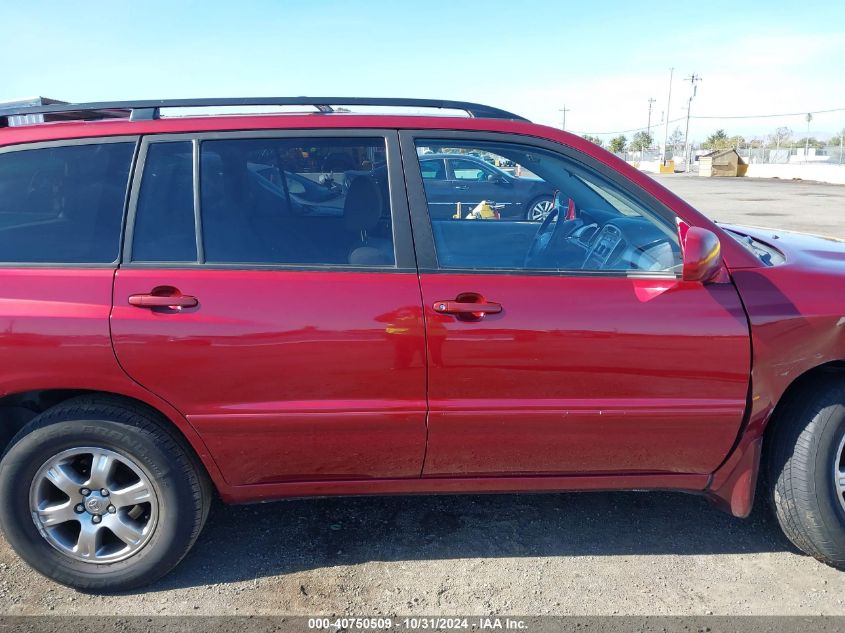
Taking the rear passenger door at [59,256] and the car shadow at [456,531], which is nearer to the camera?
the rear passenger door at [59,256]

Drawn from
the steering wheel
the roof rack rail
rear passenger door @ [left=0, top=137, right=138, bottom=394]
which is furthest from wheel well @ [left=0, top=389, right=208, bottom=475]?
the steering wheel

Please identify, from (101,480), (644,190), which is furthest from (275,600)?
(644,190)

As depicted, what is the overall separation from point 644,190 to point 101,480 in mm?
2383

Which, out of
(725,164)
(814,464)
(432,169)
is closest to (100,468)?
(432,169)

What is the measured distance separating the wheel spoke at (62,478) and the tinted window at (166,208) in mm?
862

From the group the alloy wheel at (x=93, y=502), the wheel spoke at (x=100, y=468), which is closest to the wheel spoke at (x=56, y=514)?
the alloy wheel at (x=93, y=502)

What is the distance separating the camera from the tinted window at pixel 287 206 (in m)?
2.52

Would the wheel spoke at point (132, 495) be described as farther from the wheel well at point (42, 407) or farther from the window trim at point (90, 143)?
the window trim at point (90, 143)

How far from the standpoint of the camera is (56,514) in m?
2.57

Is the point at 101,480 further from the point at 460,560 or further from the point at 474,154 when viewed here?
the point at 474,154

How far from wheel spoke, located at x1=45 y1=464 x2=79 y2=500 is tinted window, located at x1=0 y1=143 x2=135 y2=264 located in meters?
0.79

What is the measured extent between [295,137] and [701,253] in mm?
1579

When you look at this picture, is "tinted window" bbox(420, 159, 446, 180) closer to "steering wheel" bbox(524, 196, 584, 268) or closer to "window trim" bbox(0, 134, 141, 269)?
"steering wheel" bbox(524, 196, 584, 268)

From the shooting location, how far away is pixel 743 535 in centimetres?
293
